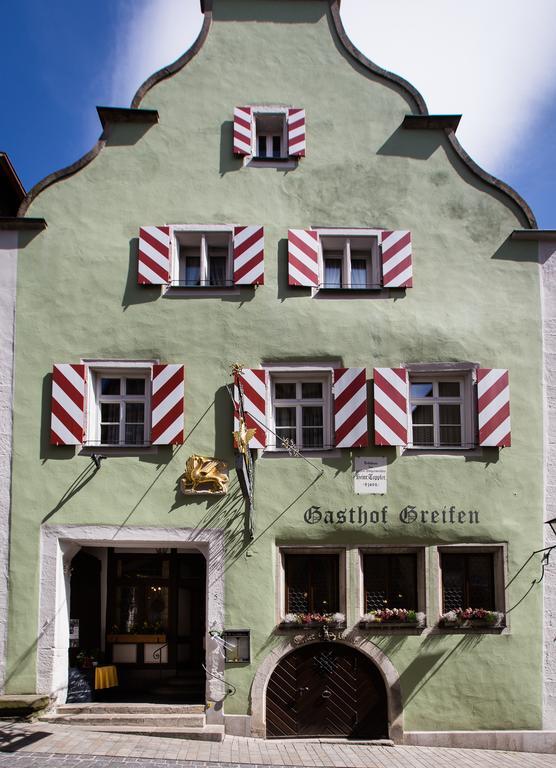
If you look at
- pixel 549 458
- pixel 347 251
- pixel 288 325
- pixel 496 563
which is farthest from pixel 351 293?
pixel 496 563

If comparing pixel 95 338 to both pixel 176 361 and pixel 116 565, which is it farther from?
pixel 116 565

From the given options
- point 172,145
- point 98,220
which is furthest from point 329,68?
point 98,220

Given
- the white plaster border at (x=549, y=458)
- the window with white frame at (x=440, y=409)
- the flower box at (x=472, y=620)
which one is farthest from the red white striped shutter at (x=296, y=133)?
the flower box at (x=472, y=620)

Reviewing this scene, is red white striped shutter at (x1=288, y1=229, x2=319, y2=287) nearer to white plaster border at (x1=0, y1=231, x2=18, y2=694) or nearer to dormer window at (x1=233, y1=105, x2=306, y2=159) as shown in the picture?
dormer window at (x1=233, y1=105, x2=306, y2=159)

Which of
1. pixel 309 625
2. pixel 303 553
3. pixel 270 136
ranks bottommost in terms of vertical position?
pixel 309 625

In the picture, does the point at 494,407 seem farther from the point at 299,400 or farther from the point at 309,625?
→ the point at 309,625

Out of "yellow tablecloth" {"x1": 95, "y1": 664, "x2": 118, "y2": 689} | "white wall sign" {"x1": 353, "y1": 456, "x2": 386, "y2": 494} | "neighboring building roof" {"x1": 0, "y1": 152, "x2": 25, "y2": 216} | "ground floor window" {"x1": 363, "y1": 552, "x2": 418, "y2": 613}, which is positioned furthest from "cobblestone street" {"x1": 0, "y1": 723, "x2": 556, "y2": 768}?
"neighboring building roof" {"x1": 0, "y1": 152, "x2": 25, "y2": 216}

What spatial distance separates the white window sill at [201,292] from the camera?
11737 mm

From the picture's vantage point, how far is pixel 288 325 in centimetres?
1166

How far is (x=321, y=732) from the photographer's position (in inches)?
432

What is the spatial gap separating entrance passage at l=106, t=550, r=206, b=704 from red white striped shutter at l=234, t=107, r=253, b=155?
6477mm

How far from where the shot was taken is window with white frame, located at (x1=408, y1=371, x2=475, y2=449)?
Answer: 11.6 meters

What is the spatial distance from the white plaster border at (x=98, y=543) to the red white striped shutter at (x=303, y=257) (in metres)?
3.88

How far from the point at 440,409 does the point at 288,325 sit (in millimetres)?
2599
